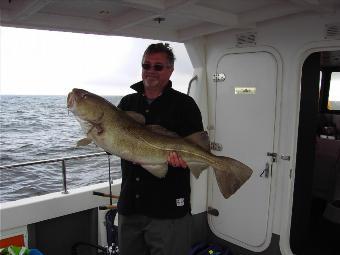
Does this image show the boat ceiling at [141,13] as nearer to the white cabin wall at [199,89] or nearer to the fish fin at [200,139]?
the white cabin wall at [199,89]

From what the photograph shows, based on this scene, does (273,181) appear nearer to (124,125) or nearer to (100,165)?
(124,125)

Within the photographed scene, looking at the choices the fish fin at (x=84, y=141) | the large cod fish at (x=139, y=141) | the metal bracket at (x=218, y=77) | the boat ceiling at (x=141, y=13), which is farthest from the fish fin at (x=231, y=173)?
the metal bracket at (x=218, y=77)

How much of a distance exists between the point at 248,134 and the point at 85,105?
284 cm

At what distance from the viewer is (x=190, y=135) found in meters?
2.53

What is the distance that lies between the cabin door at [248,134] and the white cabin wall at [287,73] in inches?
4.3

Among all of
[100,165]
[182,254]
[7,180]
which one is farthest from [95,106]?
[100,165]

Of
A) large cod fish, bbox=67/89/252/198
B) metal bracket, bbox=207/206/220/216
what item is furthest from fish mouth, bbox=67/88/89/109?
metal bracket, bbox=207/206/220/216

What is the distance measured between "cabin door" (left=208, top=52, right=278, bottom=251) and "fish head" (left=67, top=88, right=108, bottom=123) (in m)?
2.67

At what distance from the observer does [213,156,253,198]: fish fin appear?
248 centimetres

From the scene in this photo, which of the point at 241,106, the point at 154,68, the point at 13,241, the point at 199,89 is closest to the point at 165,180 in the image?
the point at 154,68

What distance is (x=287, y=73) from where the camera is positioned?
4.02 metres

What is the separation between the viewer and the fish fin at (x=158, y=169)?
2.47m

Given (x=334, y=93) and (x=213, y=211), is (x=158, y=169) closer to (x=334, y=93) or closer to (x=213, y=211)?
(x=213, y=211)

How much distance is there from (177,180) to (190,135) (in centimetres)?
46
